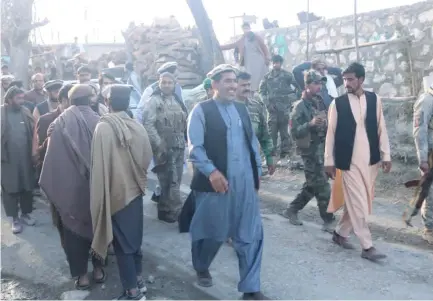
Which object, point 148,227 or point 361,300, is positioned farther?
point 148,227

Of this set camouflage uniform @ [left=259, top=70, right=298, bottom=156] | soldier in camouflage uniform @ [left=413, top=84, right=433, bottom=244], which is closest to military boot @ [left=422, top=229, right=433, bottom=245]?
soldier in camouflage uniform @ [left=413, top=84, right=433, bottom=244]

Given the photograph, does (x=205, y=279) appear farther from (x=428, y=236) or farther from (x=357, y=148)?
(x=428, y=236)

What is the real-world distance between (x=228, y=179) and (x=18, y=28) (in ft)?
35.8

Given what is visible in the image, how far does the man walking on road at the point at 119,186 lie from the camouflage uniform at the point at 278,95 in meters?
5.21

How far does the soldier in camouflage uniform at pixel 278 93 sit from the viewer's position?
913cm

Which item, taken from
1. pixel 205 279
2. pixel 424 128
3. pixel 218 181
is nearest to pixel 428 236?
pixel 424 128

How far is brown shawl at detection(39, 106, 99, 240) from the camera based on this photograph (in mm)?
4480

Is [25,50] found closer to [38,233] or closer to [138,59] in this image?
[138,59]

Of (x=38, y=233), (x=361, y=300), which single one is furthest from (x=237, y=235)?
(x=38, y=233)

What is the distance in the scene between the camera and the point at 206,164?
4.07 metres

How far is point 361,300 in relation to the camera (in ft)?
13.8

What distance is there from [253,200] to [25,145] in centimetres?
362

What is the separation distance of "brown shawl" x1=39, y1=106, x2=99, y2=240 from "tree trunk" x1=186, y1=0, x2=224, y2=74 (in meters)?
7.40

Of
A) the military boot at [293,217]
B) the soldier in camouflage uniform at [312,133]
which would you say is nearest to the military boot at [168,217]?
the military boot at [293,217]
